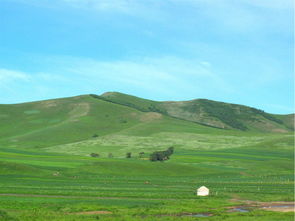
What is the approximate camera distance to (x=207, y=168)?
410 ft

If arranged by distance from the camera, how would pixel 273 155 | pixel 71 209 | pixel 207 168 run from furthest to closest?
pixel 273 155 < pixel 207 168 < pixel 71 209

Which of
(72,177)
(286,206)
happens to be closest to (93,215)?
(286,206)

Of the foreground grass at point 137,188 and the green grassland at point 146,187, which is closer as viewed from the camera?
the foreground grass at point 137,188

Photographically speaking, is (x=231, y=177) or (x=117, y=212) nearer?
(x=117, y=212)

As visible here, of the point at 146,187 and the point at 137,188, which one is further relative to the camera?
the point at 146,187

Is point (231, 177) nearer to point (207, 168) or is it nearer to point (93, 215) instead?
point (207, 168)

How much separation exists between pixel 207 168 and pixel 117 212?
74972mm

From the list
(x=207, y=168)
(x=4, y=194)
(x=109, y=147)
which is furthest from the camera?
(x=109, y=147)

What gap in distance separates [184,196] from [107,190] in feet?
47.0

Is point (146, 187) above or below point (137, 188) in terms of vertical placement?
below

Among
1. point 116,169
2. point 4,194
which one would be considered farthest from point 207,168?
point 4,194

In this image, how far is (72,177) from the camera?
327ft

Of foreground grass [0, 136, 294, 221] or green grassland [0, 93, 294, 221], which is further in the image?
green grassland [0, 93, 294, 221]

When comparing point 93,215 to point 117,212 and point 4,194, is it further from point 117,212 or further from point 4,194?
point 4,194
